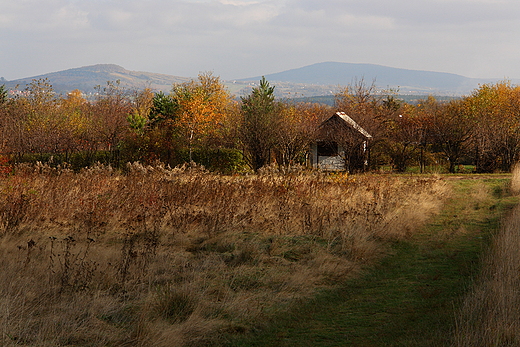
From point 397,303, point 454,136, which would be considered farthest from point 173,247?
point 454,136

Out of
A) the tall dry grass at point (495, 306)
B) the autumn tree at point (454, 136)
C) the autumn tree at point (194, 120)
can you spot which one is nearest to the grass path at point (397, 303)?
the tall dry grass at point (495, 306)

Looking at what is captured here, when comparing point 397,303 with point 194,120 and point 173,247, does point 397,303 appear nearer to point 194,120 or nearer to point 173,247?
point 173,247

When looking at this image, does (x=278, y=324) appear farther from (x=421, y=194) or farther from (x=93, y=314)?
(x=421, y=194)

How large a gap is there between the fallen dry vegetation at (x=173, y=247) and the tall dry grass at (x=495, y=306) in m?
2.00

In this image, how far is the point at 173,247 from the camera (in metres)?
8.51

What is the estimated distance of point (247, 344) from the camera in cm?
527

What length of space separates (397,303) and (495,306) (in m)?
1.36

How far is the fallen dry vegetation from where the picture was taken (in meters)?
5.36

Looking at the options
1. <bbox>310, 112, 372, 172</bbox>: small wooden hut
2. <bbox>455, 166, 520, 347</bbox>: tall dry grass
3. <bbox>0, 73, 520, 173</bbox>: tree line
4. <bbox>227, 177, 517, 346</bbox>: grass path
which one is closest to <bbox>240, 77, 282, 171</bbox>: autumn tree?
<bbox>0, 73, 520, 173</bbox>: tree line

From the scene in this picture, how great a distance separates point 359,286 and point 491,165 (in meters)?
26.2

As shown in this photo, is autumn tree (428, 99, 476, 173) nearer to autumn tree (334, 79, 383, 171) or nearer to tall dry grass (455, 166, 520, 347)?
autumn tree (334, 79, 383, 171)

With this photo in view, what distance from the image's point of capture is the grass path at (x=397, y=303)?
5.38m

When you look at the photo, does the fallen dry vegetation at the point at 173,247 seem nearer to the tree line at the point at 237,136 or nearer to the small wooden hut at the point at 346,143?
the tree line at the point at 237,136

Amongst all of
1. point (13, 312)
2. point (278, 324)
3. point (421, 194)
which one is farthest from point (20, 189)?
point (421, 194)
